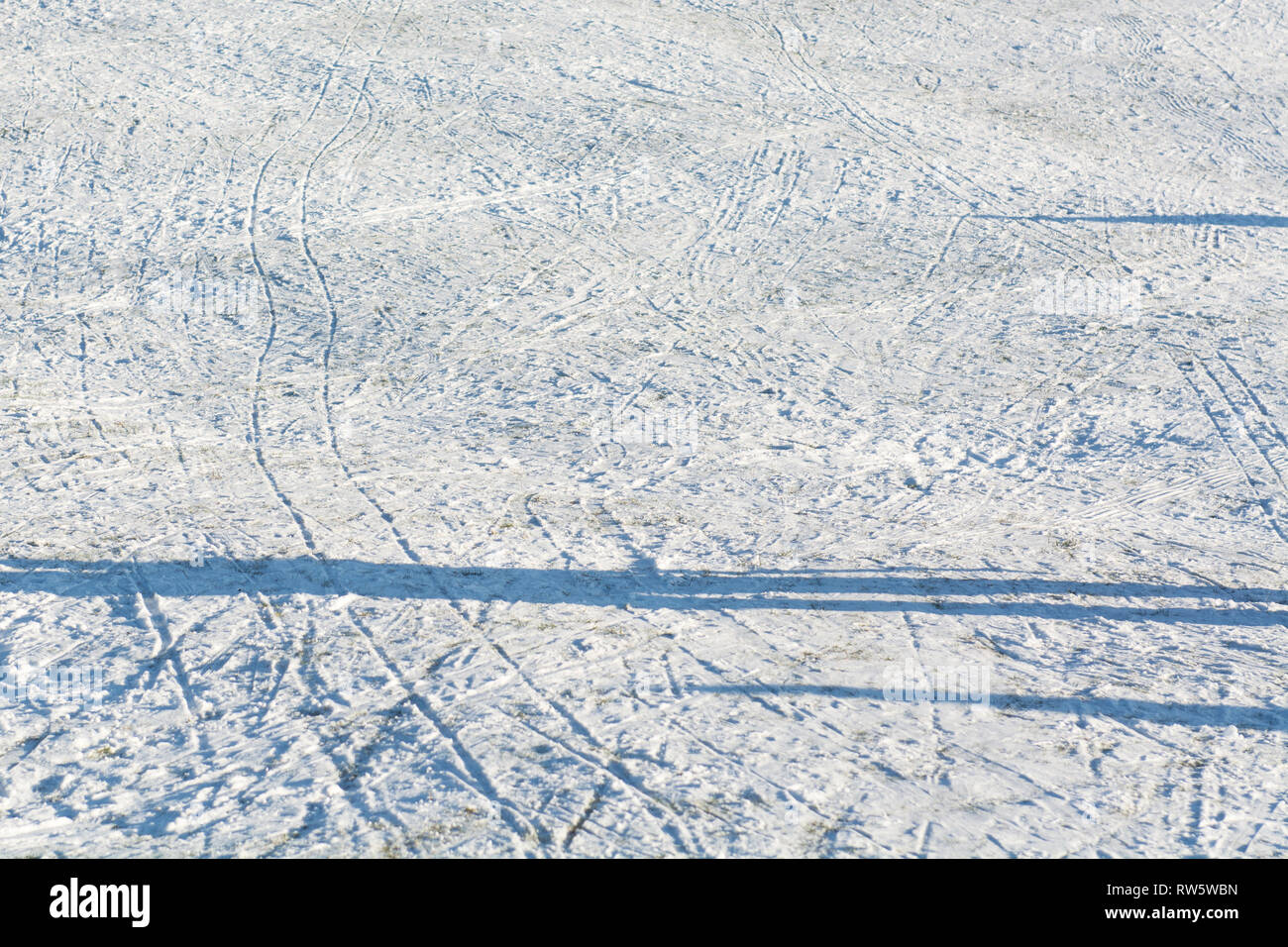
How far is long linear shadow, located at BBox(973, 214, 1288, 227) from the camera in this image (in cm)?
1280

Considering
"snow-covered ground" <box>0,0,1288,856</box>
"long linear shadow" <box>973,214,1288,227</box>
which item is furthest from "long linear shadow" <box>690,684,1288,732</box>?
"long linear shadow" <box>973,214,1288,227</box>

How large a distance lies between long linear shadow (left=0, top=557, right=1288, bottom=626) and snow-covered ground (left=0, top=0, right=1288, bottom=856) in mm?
34

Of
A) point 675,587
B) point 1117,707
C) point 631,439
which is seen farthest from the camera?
point 631,439

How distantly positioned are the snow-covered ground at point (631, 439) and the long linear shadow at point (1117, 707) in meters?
0.03

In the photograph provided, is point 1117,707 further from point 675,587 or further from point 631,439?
point 631,439

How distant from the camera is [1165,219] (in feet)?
42.4

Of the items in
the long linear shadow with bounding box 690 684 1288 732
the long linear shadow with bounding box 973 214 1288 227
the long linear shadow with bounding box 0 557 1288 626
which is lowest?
the long linear shadow with bounding box 690 684 1288 732

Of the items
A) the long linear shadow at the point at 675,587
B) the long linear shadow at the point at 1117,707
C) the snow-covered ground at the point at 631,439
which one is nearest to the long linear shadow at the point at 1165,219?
the snow-covered ground at the point at 631,439

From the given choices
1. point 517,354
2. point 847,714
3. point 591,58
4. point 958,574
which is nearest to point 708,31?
point 591,58

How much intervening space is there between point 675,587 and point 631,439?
6.92 feet

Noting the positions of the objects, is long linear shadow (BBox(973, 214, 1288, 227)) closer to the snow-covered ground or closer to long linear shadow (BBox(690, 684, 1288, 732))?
the snow-covered ground

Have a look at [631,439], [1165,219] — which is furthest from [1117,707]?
[1165,219]

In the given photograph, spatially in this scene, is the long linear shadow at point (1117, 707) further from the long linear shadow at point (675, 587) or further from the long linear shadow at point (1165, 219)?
the long linear shadow at point (1165, 219)
